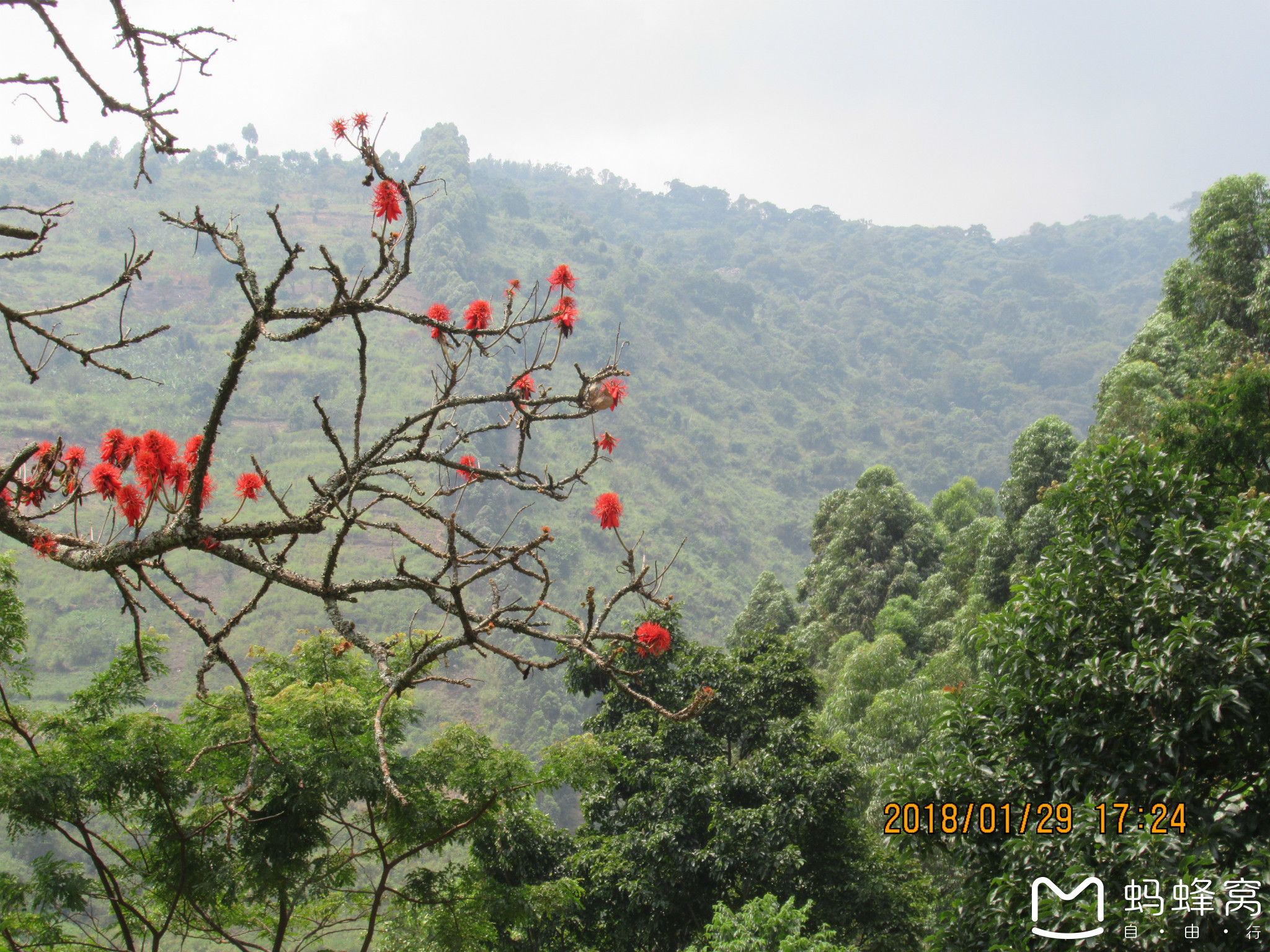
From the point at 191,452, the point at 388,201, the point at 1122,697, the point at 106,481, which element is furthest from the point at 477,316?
the point at 1122,697

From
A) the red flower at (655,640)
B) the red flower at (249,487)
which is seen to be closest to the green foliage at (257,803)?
the red flower at (249,487)

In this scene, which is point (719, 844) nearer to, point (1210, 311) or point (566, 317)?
point (566, 317)

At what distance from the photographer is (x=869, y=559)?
24156 millimetres

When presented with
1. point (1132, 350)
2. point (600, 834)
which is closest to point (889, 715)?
point (600, 834)

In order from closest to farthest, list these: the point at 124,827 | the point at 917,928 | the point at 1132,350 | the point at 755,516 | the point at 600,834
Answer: the point at 124,827, the point at 917,928, the point at 600,834, the point at 1132,350, the point at 755,516

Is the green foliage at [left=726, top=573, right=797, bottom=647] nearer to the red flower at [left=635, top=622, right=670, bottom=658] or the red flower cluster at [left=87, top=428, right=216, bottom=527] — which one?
the red flower at [left=635, top=622, right=670, bottom=658]

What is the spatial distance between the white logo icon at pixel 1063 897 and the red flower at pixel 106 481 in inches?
169

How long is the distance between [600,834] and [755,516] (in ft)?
204

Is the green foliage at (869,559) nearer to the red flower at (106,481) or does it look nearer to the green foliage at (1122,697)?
the green foliage at (1122,697)

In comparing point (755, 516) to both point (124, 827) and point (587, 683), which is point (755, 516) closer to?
point (587, 683)

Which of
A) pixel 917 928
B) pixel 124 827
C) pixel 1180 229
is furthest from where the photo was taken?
pixel 1180 229

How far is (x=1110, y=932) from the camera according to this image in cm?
349
